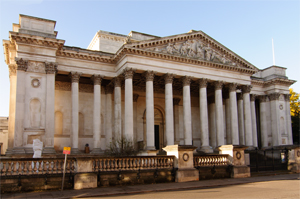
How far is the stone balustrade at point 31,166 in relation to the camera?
14.2m

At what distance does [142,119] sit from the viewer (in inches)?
1523

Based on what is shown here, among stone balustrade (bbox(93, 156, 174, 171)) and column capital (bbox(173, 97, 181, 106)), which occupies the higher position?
column capital (bbox(173, 97, 181, 106))

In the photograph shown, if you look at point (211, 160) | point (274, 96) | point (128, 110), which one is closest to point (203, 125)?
point (128, 110)

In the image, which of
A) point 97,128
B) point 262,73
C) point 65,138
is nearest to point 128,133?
point 97,128

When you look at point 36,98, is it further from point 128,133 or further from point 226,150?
point 226,150

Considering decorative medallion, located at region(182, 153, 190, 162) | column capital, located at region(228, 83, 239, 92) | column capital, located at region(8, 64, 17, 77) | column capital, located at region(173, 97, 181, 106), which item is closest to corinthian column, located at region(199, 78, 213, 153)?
column capital, located at region(228, 83, 239, 92)

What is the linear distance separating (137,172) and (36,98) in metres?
14.1

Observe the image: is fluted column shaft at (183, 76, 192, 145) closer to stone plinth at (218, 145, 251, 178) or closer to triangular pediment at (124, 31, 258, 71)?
triangular pediment at (124, 31, 258, 71)

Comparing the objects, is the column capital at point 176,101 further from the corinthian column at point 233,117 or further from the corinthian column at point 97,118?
the corinthian column at point 97,118

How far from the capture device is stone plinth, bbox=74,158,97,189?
15.1m

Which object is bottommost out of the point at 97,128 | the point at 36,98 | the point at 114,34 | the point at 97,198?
the point at 97,198

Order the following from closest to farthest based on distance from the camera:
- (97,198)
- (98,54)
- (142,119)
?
1. (97,198)
2. (98,54)
3. (142,119)

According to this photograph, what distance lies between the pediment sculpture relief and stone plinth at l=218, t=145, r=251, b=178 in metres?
14.3

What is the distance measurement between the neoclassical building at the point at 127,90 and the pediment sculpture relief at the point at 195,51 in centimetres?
11
